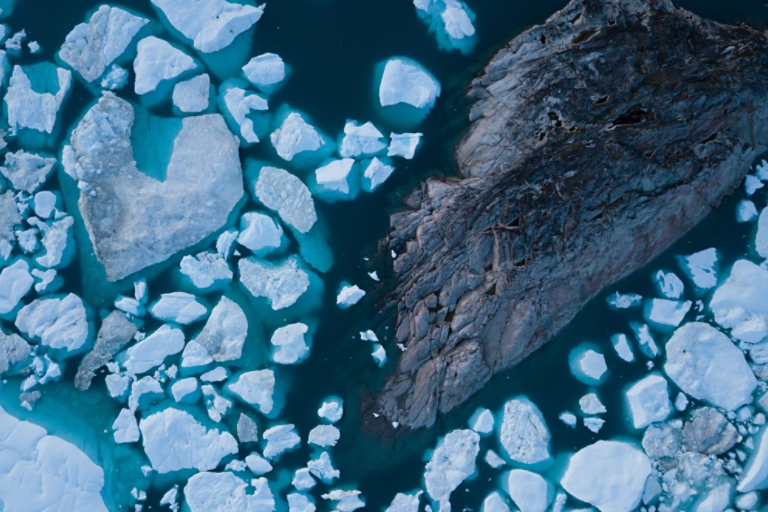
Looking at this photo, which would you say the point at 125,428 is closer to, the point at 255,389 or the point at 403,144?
the point at 255,389

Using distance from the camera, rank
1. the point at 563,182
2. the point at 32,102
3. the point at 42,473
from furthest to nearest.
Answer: the point at 32,102 < the point at 42,473 < the point at 563,182

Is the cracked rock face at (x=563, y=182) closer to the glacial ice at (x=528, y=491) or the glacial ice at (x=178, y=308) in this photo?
the glacial ice at (x=528, y=491)

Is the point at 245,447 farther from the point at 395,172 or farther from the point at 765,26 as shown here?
the point at 765,26

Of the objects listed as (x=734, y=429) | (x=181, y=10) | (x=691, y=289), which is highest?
(x=181, y=10)

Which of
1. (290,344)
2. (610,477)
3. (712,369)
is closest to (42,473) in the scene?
(290,344)

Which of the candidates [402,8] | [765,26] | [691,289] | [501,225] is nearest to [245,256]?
[501,225]

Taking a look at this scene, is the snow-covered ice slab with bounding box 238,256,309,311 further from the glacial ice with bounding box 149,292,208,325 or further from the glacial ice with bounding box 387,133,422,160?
the glacial ice with bounding box 387,133,422,160

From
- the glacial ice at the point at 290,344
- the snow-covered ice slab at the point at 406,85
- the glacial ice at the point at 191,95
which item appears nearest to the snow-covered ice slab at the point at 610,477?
the glacial ice at the point at 290,344

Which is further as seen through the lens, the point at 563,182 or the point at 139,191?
the point at 139,191
